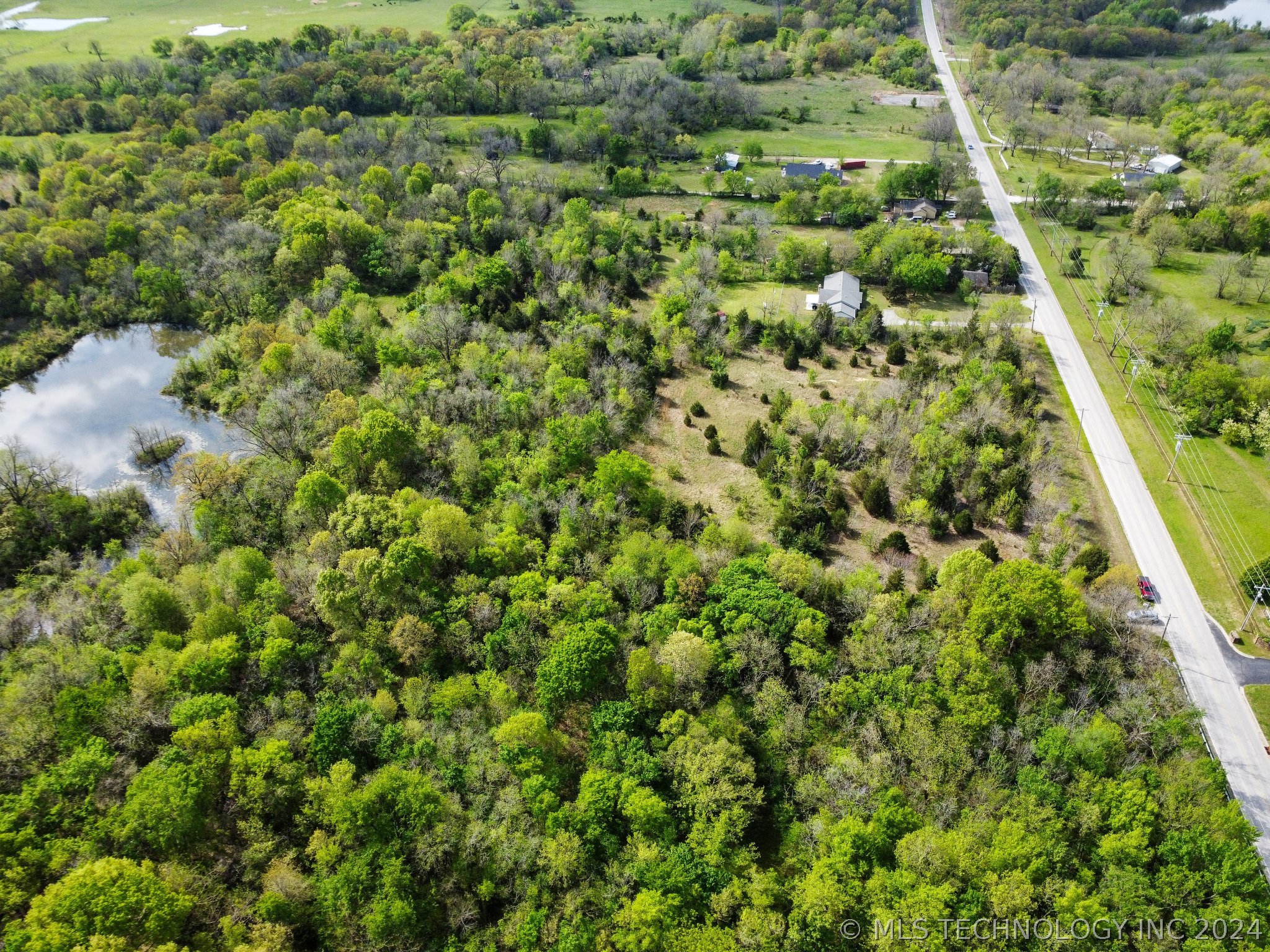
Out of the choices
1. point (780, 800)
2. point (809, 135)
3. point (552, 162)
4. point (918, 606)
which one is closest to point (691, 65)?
point (809, 135)

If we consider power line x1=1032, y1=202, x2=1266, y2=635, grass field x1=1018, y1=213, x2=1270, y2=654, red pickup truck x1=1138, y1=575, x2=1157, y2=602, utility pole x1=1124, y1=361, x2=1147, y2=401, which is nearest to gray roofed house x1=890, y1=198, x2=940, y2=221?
power line x1=1032, y1=202, x2=1266, y2=635

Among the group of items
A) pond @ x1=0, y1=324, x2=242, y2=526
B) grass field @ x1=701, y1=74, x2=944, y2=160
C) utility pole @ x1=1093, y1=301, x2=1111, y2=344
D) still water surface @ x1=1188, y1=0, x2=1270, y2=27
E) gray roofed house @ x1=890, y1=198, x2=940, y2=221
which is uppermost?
still water surface @ x1=1188, y1=0, x2=1270, y2=27

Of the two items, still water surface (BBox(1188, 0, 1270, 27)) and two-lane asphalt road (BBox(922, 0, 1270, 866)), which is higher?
still water surface (BBox(1188, 0, 1270, 27))

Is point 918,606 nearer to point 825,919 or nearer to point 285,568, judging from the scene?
point 825,919

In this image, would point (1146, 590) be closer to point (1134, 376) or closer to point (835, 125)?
point (1134, 376)

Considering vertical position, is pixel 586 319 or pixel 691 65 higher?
pixel 691 65

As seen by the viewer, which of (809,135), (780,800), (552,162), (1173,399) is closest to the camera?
(780,800)

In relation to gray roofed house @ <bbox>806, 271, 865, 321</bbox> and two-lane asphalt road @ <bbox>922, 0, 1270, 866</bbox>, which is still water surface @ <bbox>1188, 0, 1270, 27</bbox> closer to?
two-lane asphalt road @ <bbox>922, 0, 1270, 866</bbox>
